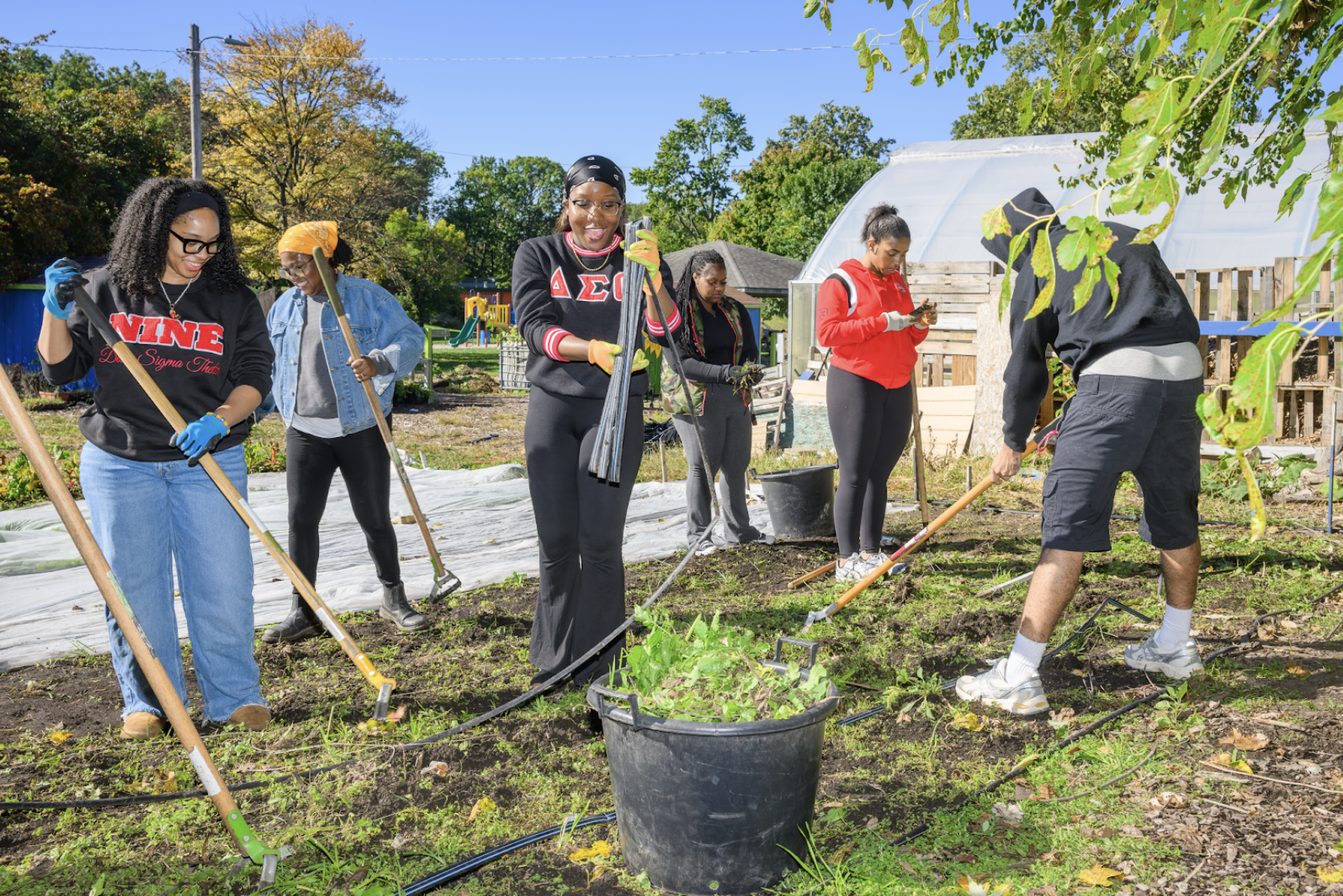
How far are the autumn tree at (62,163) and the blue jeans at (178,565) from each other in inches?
694

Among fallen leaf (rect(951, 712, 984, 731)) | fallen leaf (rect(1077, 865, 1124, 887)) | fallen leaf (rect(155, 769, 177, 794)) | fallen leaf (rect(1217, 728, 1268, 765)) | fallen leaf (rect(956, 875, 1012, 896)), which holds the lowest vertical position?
fallen leaf (rect(155, 769, 177, 794))

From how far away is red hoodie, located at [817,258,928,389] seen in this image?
5039 mm

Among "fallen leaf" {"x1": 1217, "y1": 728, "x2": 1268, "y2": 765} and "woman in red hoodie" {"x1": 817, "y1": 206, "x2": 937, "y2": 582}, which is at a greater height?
"woman in red hoodie" {"x1": 817, "y1": 206, "x2": 937, "y2": 582}

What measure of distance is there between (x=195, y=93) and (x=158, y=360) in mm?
17797

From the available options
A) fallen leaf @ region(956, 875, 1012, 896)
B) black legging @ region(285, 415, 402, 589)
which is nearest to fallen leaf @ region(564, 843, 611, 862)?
fallen leaf @ region(956, 875, 1012, 896)

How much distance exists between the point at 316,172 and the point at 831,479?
26.2 m

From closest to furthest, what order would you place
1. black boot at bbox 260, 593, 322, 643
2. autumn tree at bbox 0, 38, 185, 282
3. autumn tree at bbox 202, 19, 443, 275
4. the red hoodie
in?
black boot at bbox 260, 593, 322, 643, the red hoodie, autumn tree at bbox 0, 38, 185, 282, autumn tree at bbox 202, 19, 443, 275

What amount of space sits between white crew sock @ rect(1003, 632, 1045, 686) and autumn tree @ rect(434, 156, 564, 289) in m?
75.8

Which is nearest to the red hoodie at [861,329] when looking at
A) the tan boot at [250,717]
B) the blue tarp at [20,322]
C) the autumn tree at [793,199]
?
the tan boot at [250,717]

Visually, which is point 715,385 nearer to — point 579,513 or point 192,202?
point 579,513

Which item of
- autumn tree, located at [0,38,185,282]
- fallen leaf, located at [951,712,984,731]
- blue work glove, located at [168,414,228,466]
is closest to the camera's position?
blue work glove, located at [168,414,228,466]

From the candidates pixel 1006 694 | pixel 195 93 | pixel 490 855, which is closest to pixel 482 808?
pixel 490 855

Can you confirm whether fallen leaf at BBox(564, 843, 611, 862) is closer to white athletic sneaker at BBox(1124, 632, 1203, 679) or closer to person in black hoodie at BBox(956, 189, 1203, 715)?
person in black hoodie at BBox(956, 189, 1203, 715)

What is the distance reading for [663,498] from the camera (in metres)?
7.75
